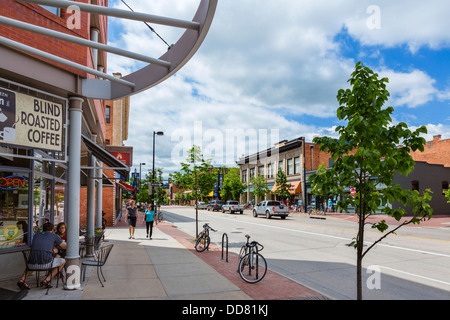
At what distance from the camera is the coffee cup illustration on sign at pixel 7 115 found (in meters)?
6.48

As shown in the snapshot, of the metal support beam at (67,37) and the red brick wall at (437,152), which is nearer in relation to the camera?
the metal support beam at (67,37)

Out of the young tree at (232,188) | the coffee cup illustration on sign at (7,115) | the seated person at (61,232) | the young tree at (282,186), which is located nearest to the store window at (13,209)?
the seated person at (61,232)

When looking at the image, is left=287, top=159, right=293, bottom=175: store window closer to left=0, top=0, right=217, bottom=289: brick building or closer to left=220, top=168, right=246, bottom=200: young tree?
left=220, top=168, right=246, bottom=200: young tree

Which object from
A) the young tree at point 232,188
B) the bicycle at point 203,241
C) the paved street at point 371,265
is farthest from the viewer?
the young tree at point 232,188

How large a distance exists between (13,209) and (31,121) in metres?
2.79

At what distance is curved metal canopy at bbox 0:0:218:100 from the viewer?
17.1 feet

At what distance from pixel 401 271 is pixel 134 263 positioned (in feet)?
25.2

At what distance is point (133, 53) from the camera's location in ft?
21.2

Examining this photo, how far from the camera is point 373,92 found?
4973 mm

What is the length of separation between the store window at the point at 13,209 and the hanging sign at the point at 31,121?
1802mm

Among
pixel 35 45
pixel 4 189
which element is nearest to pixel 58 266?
pixel 4 189

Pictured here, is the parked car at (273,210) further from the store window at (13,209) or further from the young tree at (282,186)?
the store window at (13,209)

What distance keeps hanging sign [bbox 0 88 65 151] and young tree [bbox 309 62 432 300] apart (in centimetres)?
559
